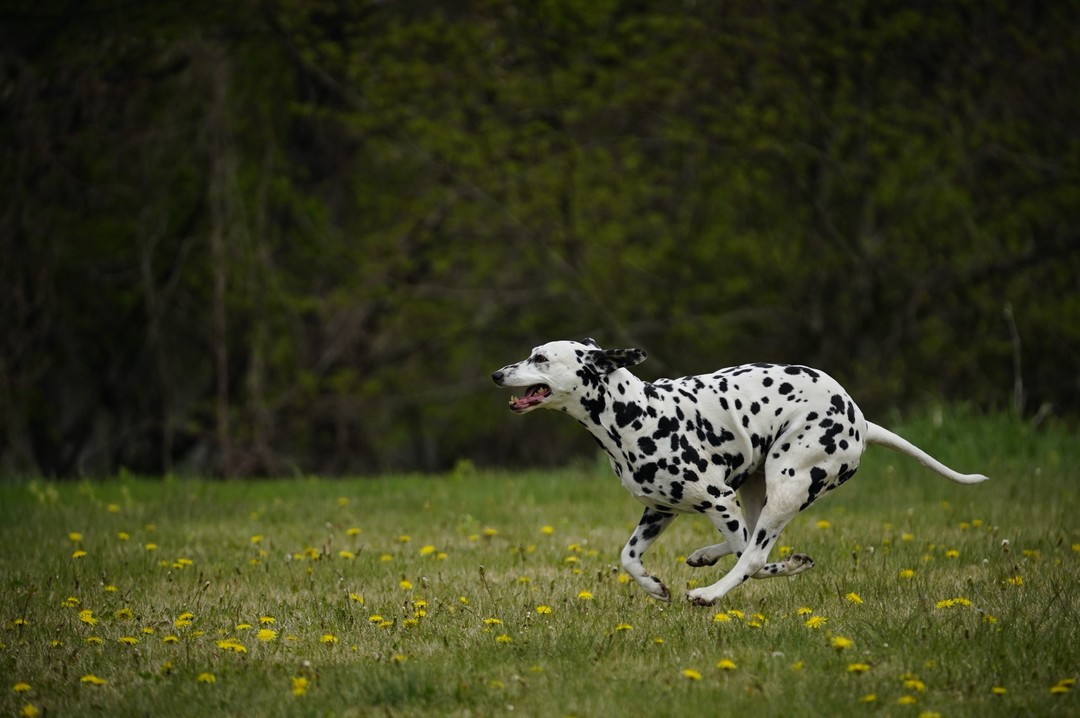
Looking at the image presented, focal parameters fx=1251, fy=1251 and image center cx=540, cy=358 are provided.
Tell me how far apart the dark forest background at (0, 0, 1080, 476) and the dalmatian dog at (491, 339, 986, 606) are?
847 cm

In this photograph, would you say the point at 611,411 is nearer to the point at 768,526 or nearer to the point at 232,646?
the point at 768,526

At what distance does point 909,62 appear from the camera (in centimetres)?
1662

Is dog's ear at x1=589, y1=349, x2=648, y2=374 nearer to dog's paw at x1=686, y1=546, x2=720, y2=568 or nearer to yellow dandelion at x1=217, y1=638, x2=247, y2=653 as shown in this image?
dog's paw at x1=686, y1=546, x2=720, y2=568

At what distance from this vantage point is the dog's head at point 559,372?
5949mm

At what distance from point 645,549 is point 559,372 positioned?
3.16 ft

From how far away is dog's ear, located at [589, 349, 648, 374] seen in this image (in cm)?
599

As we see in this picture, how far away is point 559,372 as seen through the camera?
5984mm

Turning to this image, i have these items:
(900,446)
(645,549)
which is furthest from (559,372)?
(900,446)

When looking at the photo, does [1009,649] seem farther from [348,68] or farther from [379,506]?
Answer: [348,68]

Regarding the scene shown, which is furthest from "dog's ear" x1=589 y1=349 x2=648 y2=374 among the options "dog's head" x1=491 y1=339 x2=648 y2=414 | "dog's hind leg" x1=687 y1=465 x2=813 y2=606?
"dog's hind leg" x1=687 y1=465 x2=813 y2=606

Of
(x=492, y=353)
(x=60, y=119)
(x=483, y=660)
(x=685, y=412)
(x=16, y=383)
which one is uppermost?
(x=60, y=119)

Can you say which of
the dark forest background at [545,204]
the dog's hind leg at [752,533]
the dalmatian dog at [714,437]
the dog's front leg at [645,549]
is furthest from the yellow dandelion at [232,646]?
the dark forest background at [545,204]

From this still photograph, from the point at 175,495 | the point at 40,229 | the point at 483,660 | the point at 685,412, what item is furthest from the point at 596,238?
the point at 483,660

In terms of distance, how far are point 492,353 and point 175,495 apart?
33.4 feet
